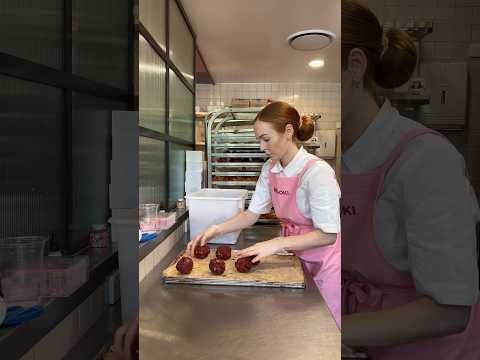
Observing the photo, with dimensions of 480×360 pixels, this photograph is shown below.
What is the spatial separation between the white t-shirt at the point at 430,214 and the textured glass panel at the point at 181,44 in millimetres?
271

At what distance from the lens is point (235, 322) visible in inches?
22.8

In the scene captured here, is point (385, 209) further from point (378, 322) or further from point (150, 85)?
point (150, 85)

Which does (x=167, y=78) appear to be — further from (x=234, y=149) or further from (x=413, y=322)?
(x=413, y=322)

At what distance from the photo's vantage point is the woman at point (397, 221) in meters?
0.12

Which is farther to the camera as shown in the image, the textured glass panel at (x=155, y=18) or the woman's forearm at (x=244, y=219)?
the woman's forearm at (x=244, y=219)

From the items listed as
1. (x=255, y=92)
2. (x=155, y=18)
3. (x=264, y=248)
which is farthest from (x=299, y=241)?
(x=155, y=18)

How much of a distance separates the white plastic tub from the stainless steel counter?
0.04m

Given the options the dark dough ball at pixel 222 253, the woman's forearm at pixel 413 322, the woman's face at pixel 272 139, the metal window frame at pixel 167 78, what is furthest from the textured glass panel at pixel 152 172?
the dark dough ball at pixel 222 253

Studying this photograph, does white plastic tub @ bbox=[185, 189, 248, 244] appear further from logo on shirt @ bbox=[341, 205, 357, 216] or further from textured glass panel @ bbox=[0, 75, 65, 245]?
logo on shirt @ bbox=[341, 205, 357, 216]

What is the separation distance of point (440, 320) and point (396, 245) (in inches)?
1.3

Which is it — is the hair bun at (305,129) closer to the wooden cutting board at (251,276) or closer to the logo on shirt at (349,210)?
the logo on shirt at (349,210)

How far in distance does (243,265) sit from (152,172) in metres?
0.51

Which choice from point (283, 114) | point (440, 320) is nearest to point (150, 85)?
point (283, 114)

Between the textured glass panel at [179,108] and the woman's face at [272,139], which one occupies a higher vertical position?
the textured glass panel at [179,108]
